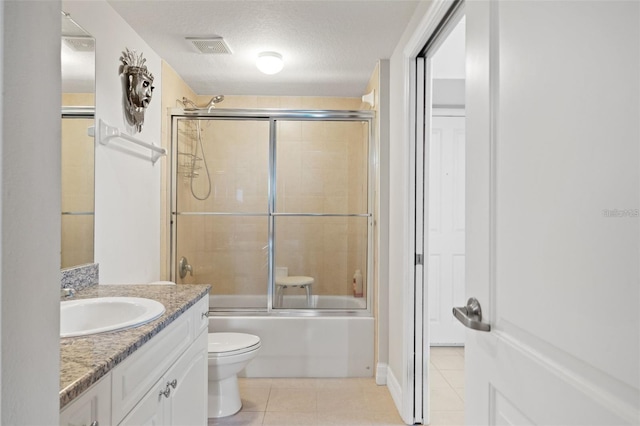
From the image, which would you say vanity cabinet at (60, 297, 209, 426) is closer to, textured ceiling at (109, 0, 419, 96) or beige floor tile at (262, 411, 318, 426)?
beige floor tile at (262, 411, 318, 426)

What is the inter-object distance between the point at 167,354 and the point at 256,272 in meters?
2.08

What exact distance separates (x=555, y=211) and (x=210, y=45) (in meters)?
2.50

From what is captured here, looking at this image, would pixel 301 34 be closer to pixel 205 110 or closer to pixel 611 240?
pixel 205 110

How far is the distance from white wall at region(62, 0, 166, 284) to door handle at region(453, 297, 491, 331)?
179 cm

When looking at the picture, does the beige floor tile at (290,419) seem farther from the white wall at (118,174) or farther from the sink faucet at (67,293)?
the sink faucet at (67,293)

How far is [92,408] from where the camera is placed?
0.95 meters

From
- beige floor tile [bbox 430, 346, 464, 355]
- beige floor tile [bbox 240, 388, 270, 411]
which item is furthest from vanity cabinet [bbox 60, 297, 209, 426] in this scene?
beige floor tile [bbox 430, 346, 464, 355]

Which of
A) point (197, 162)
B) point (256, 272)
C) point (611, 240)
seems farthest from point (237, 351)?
point (611, 240)

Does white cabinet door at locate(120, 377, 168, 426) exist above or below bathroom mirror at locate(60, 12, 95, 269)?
below

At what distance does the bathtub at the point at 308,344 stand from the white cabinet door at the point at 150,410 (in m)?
1.67

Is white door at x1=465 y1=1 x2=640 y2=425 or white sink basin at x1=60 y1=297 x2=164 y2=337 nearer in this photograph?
white door at x1=465 y1=1 x2=640 y2=425

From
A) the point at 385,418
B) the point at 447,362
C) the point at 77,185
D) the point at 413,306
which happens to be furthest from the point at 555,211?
the point at 447,362

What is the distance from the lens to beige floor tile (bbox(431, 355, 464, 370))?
3201 millimetres

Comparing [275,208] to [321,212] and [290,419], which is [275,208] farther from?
[290,419]
